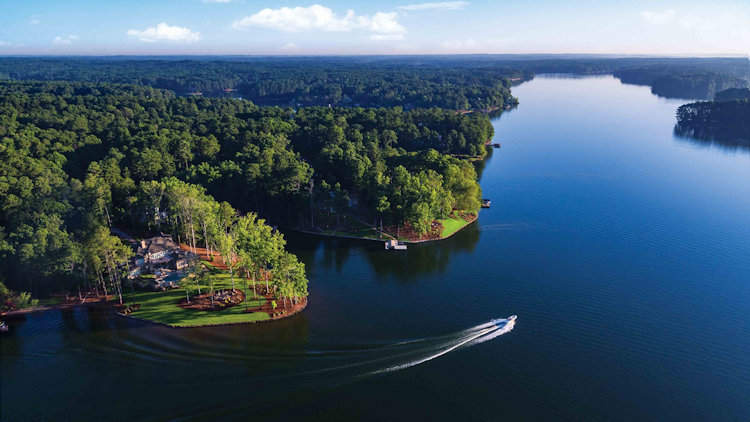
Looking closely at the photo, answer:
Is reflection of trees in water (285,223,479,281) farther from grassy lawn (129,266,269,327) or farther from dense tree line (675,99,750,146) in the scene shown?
dense tree line (675,99,750,146)

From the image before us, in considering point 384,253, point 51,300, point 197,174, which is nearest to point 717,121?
point 384,253

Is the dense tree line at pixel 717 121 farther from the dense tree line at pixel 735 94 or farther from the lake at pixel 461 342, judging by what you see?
the lake at pixel 461 342

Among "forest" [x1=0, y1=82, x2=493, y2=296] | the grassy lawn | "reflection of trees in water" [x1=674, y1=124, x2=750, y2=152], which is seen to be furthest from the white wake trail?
"reflection of trees in water" [x1=674, y1=124, x2=750, y2=152]

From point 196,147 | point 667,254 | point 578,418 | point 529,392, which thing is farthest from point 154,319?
point 667,254

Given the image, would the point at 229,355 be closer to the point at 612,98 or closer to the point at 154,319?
the point at 154,319

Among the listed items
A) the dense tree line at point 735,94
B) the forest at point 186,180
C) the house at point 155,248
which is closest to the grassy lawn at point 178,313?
the forest at point 186,180

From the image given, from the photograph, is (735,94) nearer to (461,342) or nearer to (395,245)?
(395,245)
